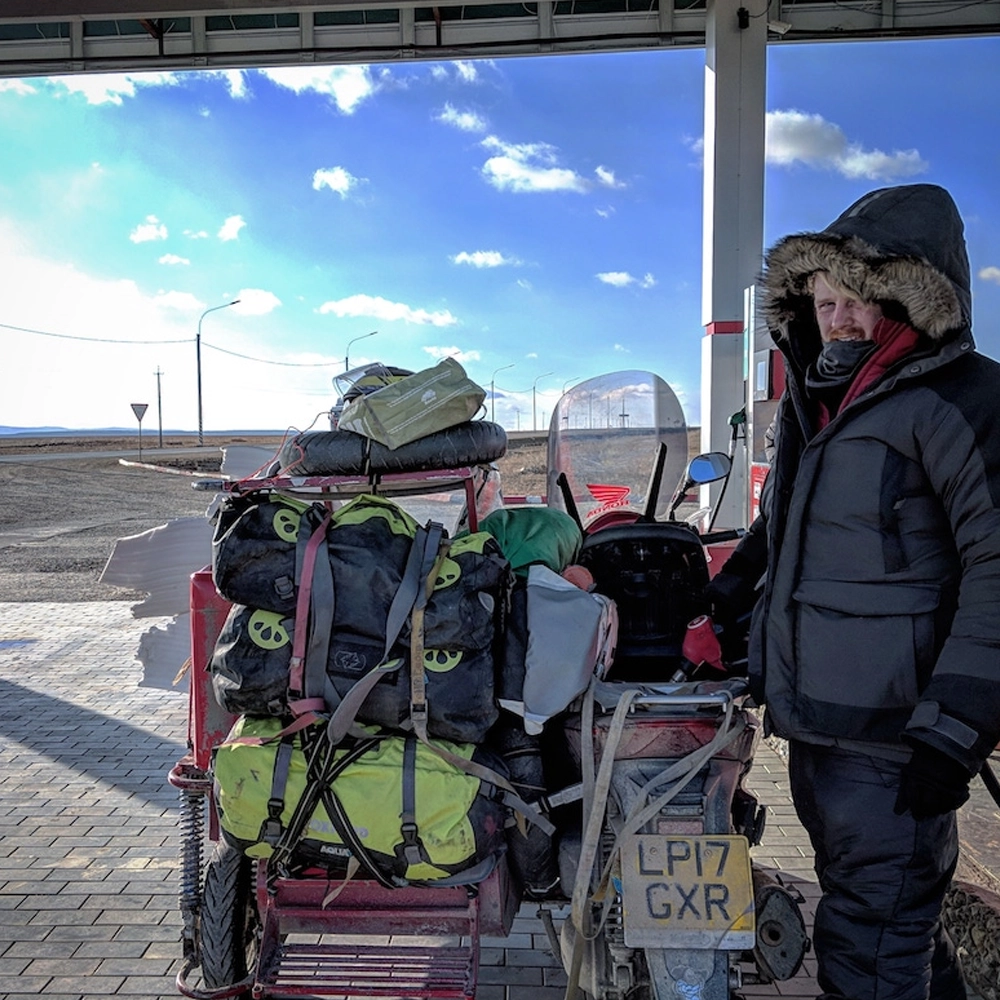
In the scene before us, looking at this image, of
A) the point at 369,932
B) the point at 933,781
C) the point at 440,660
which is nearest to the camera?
the point at 933,781

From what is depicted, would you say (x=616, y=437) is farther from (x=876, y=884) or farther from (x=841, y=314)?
(x=876, y=884)

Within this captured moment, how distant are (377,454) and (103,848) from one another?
249cm

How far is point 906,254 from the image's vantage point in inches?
88.5

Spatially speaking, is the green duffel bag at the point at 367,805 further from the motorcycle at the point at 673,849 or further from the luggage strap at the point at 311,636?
the motorcycle at the point at 673,849

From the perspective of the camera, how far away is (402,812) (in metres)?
2.26

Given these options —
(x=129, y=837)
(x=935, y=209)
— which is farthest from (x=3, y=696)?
(x=935, y=209)

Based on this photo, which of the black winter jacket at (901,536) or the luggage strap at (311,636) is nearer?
the black winter jacket at (901,536)

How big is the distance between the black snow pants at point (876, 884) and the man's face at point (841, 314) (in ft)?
3.42

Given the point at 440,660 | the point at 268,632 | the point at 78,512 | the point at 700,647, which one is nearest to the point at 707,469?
the point at 700,647

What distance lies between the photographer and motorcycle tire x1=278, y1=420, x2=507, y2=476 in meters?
2.89

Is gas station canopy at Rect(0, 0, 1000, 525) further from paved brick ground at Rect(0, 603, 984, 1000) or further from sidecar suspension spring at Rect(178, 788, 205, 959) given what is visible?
sidecar suspension spring at Rect(178, 788, 205, 959)

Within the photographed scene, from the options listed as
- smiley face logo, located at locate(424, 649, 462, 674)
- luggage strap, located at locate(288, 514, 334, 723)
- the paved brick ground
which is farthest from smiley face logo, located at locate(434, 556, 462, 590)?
the paved brick ground

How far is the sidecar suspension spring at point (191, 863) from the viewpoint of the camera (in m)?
2.79

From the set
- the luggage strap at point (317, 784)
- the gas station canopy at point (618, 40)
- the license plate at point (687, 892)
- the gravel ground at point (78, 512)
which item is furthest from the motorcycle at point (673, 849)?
the gas station canopy at point (618, 40)
